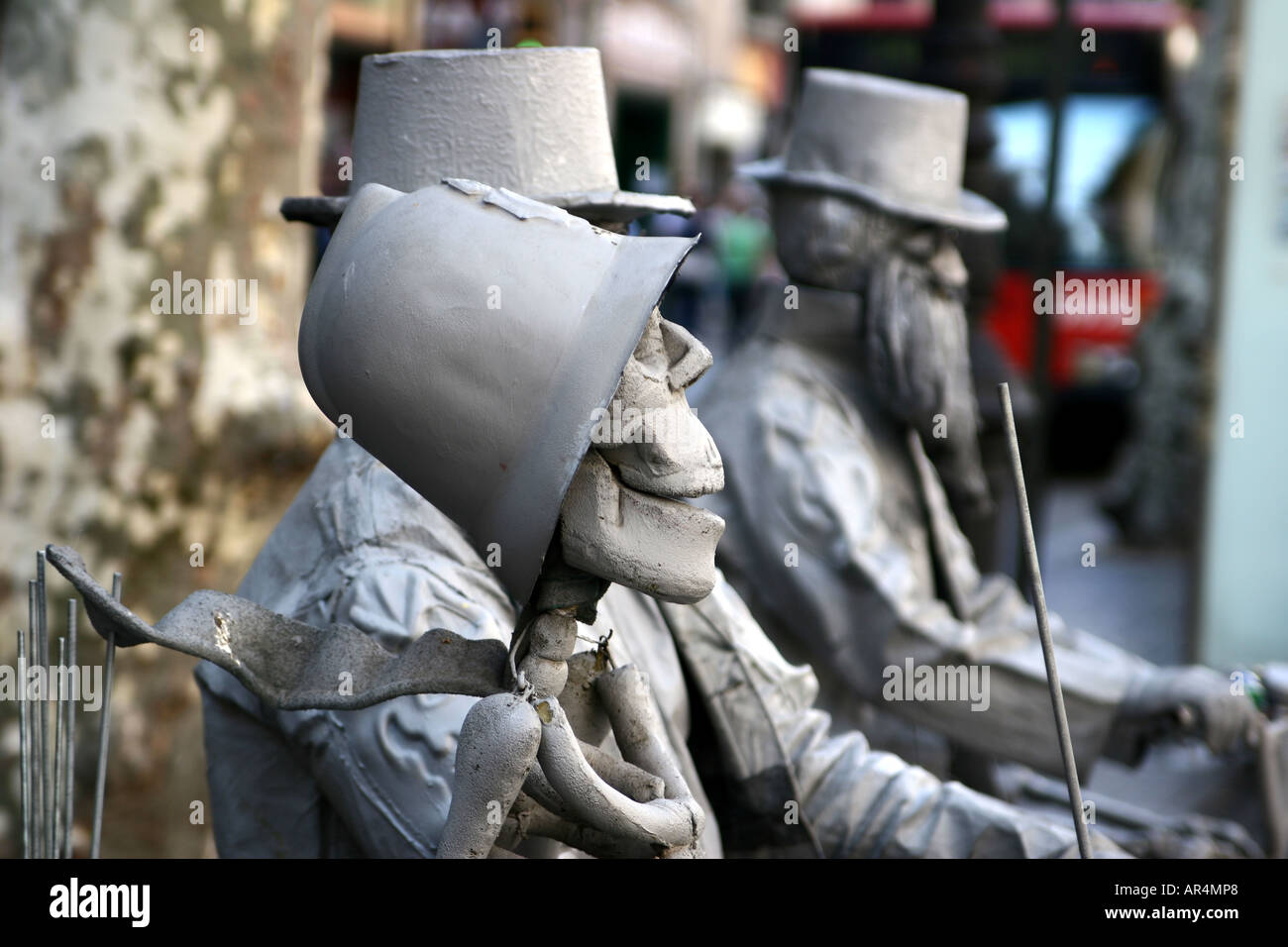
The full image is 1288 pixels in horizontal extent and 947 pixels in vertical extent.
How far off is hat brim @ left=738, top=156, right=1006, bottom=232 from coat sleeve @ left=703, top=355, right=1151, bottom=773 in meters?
0.48

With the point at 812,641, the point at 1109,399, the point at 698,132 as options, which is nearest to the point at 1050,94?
the point at 812,641

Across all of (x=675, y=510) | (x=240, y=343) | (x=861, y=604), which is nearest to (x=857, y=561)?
(x=861, y=604)

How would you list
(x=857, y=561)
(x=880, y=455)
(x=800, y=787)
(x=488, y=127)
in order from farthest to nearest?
(x=880, y=455)
(x=857, y=561)
(x=800, y=787)
(x=488, y=127)

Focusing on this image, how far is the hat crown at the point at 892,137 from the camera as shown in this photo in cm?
360

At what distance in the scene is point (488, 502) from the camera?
5.16 ft

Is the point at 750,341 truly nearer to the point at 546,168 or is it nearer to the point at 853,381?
the point at 853,381

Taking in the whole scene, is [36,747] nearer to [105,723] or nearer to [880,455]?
[105,723]

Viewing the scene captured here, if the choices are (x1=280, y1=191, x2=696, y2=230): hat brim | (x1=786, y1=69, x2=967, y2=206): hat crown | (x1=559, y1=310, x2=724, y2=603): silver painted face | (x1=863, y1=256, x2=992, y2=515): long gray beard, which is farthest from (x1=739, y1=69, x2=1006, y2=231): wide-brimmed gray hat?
(x1=559, y1=310, x2=724, y2=603): silver painted face

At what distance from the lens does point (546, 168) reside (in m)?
2.29

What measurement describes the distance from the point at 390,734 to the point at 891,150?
216 cm

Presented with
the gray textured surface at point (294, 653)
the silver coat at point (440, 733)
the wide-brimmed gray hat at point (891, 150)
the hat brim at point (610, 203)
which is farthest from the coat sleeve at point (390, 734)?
the wide-brimmed gray hat at point (891, 150)

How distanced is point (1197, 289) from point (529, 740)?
30.4 ft

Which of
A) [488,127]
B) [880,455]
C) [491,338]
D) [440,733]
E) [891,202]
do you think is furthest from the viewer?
[880,455]
